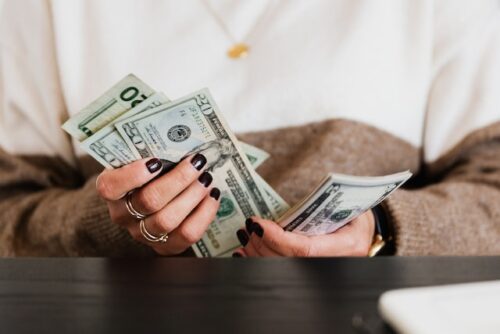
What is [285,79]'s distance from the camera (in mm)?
981

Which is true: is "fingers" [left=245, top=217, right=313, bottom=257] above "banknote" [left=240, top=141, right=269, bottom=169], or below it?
below

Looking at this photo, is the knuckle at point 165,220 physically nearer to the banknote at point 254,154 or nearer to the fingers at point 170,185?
the fingers at point 170,185

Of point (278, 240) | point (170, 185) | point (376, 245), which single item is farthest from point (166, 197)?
point (376, 245)

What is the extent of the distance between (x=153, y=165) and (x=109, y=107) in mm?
75

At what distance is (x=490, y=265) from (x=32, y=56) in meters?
0.76

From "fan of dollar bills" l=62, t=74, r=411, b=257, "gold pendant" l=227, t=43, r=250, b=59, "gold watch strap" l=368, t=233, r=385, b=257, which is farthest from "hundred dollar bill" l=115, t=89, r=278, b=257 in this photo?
"gold pendant" l=227, t=43, r=250, b=59

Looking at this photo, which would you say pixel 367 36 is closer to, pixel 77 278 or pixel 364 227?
pixel 364 227

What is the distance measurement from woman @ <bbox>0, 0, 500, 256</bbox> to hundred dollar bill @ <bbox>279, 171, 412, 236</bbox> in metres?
0.18

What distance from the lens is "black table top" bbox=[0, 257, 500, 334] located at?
0.42m

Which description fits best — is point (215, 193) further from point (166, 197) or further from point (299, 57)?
point (299, 57)

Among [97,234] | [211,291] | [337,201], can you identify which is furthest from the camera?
[97,234]

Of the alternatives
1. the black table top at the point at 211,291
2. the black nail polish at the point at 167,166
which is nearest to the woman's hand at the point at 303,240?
the black nail polish at the point at 167,166

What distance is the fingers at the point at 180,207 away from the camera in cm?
77

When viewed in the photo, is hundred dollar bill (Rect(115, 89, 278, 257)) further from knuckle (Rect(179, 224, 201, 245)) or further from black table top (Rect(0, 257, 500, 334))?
black table top (Rect(0, 257, 500, 334))
